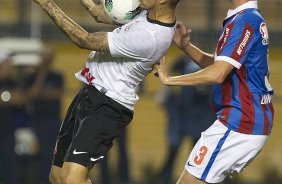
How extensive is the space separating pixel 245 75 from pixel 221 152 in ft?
1.91

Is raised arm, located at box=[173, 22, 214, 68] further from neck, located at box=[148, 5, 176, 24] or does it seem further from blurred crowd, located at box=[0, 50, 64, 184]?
blurred crowd, located at box=[0, 50, 64, 184]

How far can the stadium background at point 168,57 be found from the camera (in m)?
12.9

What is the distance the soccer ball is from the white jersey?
67mm

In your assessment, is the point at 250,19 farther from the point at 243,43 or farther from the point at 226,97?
the point at 226,97

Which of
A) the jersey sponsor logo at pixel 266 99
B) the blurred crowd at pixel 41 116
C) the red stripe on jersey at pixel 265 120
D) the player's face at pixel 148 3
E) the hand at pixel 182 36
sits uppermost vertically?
the player's face at pixel 148 3

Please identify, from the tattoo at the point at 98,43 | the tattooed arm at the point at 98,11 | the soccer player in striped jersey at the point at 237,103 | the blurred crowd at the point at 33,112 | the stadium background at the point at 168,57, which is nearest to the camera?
the soccer player in striped jersey at the point at 237,103

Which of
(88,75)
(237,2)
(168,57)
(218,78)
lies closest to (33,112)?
(168,57)

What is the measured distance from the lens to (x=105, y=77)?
8.41 metres

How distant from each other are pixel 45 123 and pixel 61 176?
432 cm

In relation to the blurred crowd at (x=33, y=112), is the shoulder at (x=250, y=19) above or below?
above

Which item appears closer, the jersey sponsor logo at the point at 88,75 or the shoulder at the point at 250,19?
the shoulder at the point at 250,19

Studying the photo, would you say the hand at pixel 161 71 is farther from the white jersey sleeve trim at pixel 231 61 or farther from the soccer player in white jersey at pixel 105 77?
the white jersey sleeve trim at pixel 231 61

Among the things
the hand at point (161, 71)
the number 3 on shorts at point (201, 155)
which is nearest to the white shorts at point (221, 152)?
the number 3 on shorts at point (201, 155)

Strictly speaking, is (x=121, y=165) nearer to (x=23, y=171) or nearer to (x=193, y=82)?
(x=23, y=171)
